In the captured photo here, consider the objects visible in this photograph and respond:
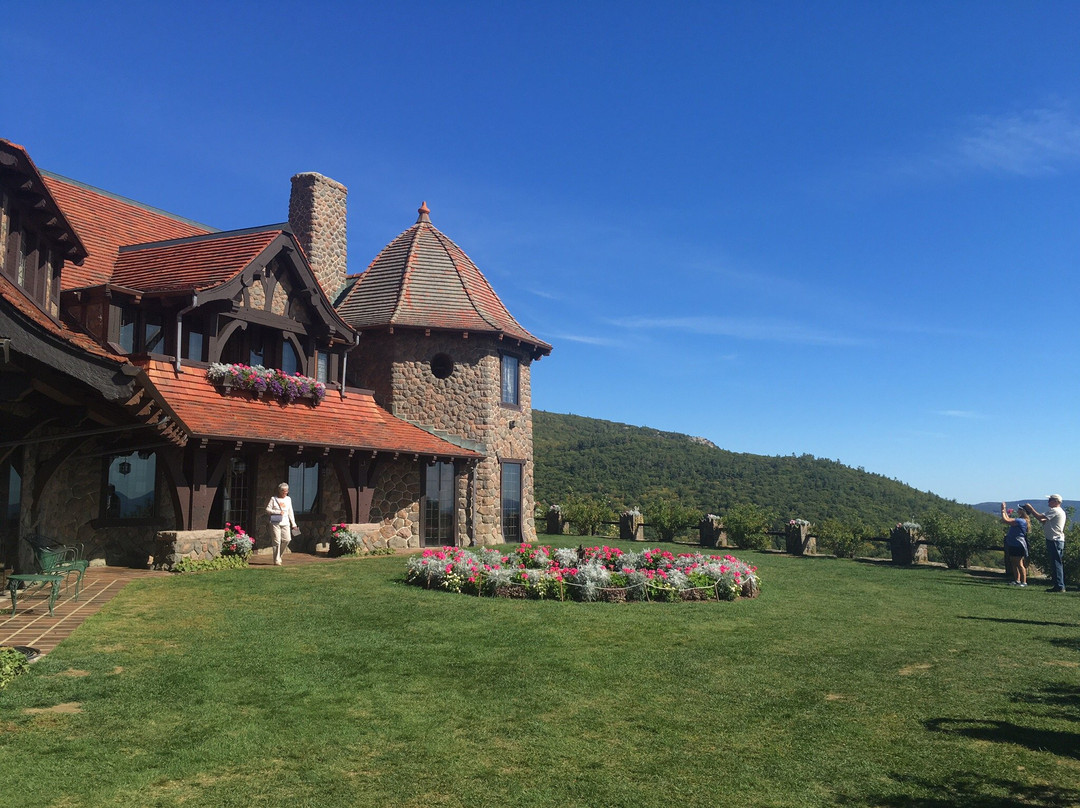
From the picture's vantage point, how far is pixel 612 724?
6.16m

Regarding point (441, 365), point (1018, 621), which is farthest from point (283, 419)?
point (1018, 621)

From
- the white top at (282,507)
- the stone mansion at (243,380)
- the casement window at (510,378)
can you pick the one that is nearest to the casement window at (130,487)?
the stone mansion at (243,380)

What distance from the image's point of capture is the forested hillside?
50.4 meters

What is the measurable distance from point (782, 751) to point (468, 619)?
5399mm

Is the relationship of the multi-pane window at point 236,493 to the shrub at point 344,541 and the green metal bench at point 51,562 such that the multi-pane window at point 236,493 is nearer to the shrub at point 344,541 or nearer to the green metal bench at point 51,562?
the shrub at point 344,541

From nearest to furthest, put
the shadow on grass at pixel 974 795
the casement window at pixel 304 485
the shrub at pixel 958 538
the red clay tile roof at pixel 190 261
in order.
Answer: the shadow on grass at pixel 974 795 < the red clay tile roof at pixel 190 261 < the casement window at pixel 304 485 < the shrub at pixel 958 538

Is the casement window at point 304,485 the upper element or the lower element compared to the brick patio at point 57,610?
upper

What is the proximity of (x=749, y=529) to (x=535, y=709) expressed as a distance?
66.4 ft

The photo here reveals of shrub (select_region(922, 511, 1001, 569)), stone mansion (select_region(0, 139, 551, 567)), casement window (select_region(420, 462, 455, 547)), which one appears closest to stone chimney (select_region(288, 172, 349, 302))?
stone mansion (select_region(0, 139, 551, 567))

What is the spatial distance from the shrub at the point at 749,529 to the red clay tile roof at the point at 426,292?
8342 millimetres

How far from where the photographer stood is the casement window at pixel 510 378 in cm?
2406

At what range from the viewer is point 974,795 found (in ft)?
15.9

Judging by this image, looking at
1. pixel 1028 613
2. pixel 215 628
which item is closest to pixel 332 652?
pixel 215 628

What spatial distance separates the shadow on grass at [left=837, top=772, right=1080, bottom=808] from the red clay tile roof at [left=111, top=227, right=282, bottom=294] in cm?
1511
